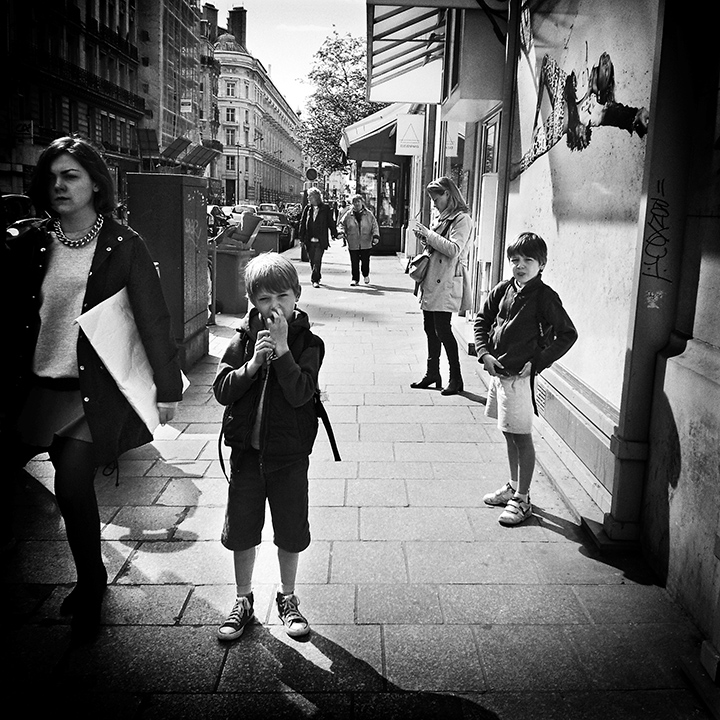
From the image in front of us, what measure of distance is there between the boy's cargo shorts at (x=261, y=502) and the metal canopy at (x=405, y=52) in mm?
8390

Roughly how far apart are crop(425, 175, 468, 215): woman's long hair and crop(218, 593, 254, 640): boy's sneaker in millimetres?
4721

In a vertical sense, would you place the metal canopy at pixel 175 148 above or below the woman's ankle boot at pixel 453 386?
above

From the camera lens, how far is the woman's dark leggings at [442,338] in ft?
24.3

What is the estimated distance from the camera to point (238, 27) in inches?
4373

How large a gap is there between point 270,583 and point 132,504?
1255 mm

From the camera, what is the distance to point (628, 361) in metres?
3.93

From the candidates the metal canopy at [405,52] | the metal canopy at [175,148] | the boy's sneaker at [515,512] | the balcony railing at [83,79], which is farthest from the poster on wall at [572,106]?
the metal canopy at [175,148]

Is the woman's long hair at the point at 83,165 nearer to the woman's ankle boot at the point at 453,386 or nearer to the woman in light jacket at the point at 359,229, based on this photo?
the woman's ankle boot at the point at 453,386

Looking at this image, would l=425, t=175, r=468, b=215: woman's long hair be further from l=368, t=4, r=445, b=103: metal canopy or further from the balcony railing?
the balcony railing

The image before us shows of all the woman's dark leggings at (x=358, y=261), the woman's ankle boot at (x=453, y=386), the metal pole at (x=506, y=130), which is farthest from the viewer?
the woman's dark leggings at (x=358, y=261)

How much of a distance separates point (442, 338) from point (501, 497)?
9.76ft

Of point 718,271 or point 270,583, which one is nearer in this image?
point 718,271

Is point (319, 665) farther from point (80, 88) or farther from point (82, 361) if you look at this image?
point (80, 88)

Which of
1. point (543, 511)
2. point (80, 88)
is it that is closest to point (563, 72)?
point (543, 511)
